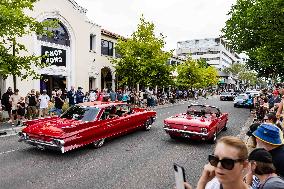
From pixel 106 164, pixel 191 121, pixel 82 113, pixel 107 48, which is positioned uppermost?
pixel 107 48

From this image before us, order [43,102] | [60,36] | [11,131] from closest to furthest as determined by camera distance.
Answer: [11,131]
[43,102]
[60,36]

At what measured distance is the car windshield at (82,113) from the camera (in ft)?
34.2

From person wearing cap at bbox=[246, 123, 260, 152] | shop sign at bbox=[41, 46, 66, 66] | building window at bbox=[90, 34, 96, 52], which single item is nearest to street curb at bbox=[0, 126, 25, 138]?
shop sign at bbox=[41, 46, 66, 66]

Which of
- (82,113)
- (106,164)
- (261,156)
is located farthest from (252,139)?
(82,113)

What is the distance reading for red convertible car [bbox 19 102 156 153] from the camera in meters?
9.08

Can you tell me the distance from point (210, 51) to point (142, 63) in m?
96.4

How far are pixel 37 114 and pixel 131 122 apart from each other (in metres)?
7.14

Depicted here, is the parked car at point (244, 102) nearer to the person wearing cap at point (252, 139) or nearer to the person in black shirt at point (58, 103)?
the person in black shirt at point (58, 103)

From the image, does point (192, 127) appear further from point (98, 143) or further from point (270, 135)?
point (270, 135)

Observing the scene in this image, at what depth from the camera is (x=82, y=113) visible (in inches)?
421

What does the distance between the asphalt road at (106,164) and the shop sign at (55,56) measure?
11453 millimetres

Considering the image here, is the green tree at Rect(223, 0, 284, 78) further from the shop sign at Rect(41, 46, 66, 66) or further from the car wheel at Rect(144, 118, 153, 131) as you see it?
the shop sign at Rect(41, 46, 66, 66)

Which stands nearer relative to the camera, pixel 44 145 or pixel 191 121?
pixel 44 145

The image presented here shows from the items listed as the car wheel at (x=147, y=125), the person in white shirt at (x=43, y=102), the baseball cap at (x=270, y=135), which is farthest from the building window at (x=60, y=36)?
the baseball cap at (x=270, y=135)
